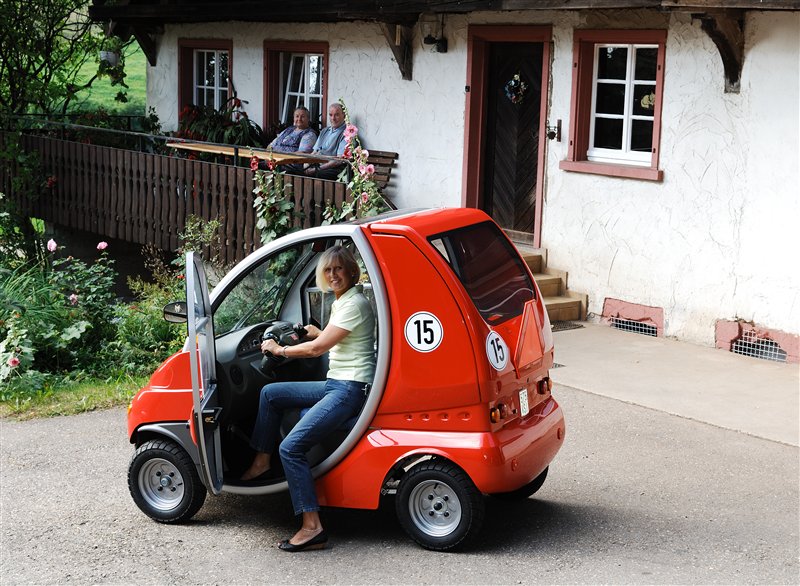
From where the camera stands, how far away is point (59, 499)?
642cm

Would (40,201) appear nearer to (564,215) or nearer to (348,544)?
(564,215)

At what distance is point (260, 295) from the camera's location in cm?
618

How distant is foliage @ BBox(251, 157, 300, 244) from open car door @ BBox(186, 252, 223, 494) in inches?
231

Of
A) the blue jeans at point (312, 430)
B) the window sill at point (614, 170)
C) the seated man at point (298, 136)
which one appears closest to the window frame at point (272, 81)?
the seated man at point (298, 136)

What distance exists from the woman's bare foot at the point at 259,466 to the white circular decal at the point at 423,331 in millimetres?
1062

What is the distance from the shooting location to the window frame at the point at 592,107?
10961 millimetres

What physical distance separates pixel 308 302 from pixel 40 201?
11598mm

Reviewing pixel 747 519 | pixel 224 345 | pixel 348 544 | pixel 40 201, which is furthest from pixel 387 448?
pixel 40 201

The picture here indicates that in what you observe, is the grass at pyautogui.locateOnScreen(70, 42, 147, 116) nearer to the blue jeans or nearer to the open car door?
the open car door

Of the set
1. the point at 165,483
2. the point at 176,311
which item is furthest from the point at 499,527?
the point at 176,311

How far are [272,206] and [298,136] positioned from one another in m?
3.69

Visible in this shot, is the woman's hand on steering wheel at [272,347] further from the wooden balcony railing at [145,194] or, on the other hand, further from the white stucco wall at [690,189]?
the white stucco wall at [690,189]

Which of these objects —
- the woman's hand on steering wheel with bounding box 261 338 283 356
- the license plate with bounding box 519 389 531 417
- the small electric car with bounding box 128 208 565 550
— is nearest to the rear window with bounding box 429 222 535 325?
the small electric car with bounding box 128 208 565 550

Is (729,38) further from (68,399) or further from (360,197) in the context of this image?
(68,399)
